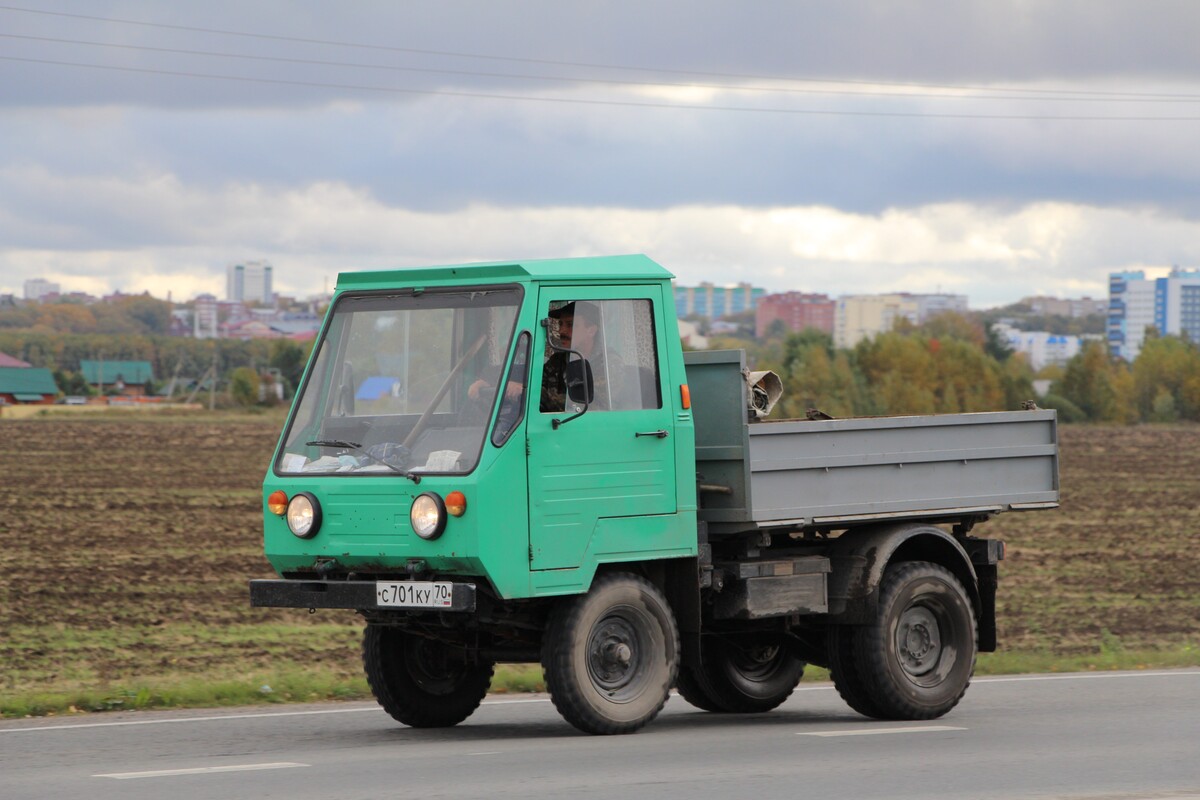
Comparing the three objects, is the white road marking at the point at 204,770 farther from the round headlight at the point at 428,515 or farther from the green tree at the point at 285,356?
the green tree at the point at 285,356

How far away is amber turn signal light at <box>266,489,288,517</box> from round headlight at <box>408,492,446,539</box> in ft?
3.12

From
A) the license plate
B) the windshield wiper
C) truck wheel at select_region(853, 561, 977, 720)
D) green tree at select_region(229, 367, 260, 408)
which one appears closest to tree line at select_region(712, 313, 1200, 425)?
green tree at select_region(229, 367, 260, 408)

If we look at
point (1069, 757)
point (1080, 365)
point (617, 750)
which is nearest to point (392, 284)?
point (617, 750)

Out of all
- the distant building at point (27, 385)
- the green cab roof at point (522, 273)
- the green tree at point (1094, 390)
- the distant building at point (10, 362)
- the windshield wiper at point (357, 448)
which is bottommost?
the windshield wiper at point (357, 448)

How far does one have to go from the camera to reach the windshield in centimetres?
965

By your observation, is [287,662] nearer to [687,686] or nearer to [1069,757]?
[687,686]

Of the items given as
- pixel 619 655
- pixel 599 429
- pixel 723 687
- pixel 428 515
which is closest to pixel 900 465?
pixel 723 687

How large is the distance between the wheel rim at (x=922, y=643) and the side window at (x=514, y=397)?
3211mm

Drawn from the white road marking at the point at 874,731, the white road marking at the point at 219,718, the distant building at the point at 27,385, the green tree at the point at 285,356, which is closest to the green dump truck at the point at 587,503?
the white road marking at the point at 874,731

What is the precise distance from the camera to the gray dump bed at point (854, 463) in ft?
34.2

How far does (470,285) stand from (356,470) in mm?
1228

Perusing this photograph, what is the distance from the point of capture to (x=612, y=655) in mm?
9836

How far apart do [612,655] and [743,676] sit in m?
2.34

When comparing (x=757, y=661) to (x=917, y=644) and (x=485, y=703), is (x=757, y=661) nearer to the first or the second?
(x=917, y=644)
